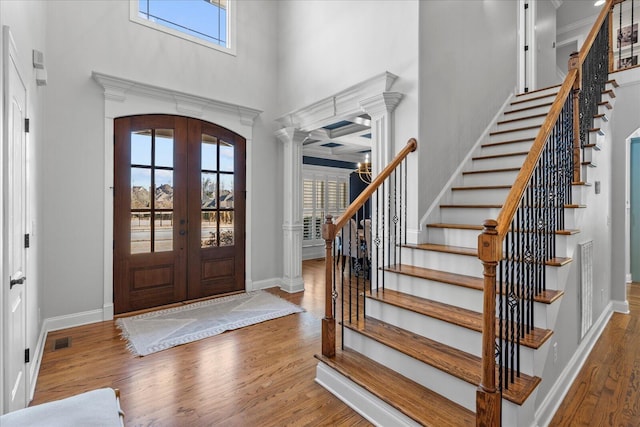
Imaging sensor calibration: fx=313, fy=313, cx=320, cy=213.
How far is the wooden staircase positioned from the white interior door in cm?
182

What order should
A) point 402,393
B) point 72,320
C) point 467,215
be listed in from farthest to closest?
point 72,320 → point 467,215 → point 402,393

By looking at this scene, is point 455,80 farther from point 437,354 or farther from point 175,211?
point 175,211

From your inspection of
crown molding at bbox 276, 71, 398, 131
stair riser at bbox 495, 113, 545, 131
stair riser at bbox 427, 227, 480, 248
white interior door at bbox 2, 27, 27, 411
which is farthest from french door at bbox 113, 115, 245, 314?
stair riser at bbox 495, 113, 545, 131

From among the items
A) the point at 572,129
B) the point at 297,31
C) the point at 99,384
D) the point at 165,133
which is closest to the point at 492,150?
the point at 572,129

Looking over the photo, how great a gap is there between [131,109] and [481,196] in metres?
4.17

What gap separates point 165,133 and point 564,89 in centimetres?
420

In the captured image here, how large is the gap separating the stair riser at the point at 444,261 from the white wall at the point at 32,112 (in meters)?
3.05

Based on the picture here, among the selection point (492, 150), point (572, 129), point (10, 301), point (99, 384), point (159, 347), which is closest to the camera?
point (10, 301)

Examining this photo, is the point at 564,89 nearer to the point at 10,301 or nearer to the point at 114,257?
the point at 10,301

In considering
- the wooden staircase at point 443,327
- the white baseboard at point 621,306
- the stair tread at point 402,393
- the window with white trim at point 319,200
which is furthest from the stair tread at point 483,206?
the window with white trim at point 319,200

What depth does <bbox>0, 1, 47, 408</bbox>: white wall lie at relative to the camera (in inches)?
80.3

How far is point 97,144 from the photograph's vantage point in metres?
3.59

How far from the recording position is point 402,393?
190 cm

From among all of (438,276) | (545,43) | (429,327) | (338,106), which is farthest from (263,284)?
(545,43)
